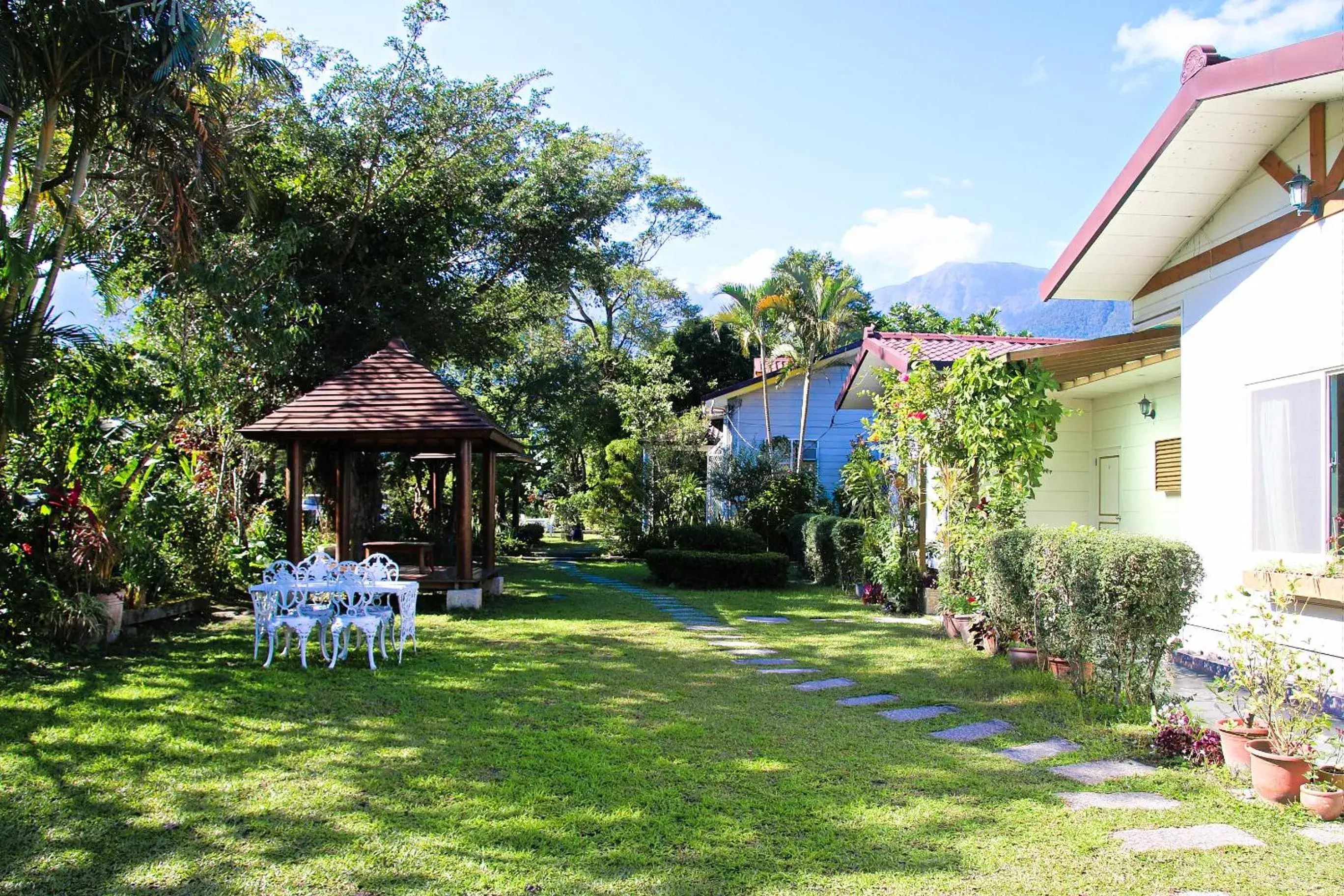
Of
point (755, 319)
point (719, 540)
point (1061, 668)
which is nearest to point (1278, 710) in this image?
point (1061, 668)

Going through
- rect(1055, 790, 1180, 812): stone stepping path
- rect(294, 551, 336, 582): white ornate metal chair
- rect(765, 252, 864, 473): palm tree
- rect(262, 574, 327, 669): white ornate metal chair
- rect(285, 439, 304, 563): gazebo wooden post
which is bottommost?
rect(1055, 790, 1180, 812): stone stepping path

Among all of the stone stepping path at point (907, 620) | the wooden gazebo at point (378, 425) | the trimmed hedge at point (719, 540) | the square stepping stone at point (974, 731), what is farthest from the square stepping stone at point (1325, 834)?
the trimmed hedge at point (719, 540)

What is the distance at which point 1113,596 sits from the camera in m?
6.41

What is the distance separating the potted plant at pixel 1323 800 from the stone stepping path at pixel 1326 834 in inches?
2.5

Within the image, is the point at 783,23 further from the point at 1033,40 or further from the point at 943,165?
the point at 943,165

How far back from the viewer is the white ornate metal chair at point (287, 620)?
8.79 metres

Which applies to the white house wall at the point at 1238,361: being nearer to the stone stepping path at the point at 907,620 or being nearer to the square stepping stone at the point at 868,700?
the square stepping stone at the point at 868,700

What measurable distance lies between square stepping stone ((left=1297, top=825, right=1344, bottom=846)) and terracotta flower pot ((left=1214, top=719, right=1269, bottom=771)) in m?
0.64

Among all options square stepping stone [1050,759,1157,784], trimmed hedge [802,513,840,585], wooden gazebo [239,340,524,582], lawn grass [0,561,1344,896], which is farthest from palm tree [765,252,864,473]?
square stepping stone [1050,759,1157,784]

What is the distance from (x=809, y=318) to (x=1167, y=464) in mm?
16381

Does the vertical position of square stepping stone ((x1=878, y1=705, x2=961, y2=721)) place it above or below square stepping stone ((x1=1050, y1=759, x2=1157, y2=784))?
below

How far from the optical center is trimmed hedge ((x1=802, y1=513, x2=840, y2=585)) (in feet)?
59.9

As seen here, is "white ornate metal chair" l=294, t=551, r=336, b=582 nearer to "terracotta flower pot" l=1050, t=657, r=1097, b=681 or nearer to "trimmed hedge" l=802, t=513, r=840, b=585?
"terracotta flower pot" l=1050, t=657, r=1097, b=681

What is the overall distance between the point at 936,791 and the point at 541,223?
1649 centimetres
